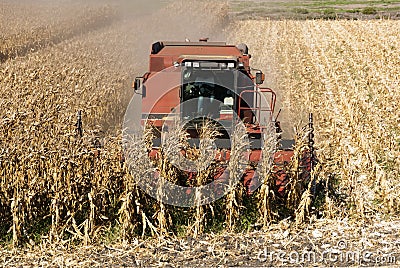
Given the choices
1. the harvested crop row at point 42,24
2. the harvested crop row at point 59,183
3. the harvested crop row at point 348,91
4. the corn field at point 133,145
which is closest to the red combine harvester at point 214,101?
the corn field at point 133,145

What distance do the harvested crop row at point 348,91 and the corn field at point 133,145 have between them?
3 cm

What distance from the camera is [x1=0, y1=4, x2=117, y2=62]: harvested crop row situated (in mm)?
20366

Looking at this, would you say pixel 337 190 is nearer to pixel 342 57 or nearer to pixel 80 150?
pixel 80 150

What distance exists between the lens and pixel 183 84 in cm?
881

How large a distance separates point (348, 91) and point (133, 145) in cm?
808

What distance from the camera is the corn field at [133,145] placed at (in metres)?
7.02

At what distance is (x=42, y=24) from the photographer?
24062mm

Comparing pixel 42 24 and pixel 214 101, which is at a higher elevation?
A: pixel 42 24

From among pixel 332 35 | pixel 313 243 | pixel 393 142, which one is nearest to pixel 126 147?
pixel 313 243

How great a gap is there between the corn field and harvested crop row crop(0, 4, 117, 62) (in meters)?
0.17

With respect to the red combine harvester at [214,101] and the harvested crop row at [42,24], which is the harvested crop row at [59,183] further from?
the harvested crop row at [42,24]

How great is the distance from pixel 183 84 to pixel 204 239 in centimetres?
274

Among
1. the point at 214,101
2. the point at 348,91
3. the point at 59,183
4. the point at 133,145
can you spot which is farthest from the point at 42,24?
the point at 133,145

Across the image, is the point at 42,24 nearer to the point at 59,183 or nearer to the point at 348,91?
the point at 348,91
